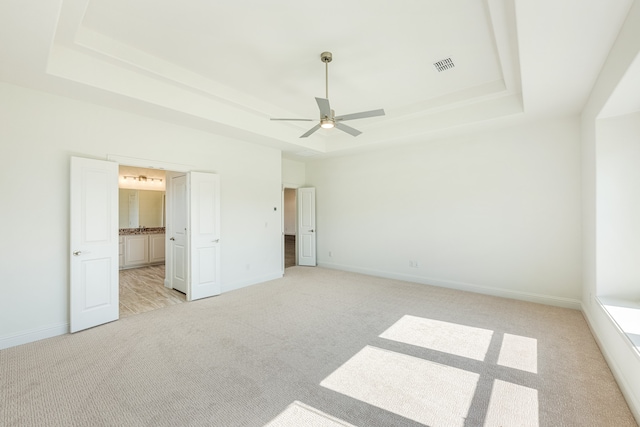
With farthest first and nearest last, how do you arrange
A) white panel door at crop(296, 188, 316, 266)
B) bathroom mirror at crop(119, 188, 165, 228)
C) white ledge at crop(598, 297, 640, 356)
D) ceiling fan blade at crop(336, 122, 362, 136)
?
bathroom mirror at crop(119, 188, 165, 228) < white panel door at crop(296, 188, 316, 266) < ceiling fan blade at crop(336, 122, 362, 136) < white ledge at crop(598, 297, 640, 356)

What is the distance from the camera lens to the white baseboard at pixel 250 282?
16.8ft

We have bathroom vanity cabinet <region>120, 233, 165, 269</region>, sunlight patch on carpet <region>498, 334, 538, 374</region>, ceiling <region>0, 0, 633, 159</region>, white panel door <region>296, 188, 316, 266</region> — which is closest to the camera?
ceiling <region>0, 0, 633, 159</region>

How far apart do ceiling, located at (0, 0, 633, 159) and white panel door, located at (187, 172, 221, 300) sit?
965mm

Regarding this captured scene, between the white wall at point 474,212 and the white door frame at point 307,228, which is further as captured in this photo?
the white door frame at point 307,228

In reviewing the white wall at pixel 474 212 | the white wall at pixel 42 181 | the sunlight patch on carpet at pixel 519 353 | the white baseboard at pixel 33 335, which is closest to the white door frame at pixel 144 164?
the white wall at pixel 42 181

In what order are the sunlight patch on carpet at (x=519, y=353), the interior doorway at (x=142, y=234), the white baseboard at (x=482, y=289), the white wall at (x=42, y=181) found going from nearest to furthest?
the sunlight patch on carpet at (x=519, y=353)
the white wall at (x=42, y=181)
the white baseboard at (x=482, y=289)
the interior doorway at (x=142, y=234)

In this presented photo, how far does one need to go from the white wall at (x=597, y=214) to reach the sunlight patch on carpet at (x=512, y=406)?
63 centimetres

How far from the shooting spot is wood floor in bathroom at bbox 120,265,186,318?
425 cm

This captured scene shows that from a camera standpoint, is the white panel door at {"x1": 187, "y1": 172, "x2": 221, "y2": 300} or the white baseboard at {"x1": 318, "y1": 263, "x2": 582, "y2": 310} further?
the white panel door at {"x1": 187, "y1": 172, "x2": 221, "y2": 300}

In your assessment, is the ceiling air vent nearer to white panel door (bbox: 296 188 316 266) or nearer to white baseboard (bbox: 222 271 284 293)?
white panel door (bbox: 296 188 316 266)

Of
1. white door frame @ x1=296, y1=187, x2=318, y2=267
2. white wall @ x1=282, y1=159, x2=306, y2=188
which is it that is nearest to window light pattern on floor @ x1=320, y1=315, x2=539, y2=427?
white door frame @ x1=296, y1=187, x2=318, y2=267

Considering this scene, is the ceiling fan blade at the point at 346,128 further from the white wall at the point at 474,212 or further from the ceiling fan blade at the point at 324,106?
the white wall at the point at 474,212

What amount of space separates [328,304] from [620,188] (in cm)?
380

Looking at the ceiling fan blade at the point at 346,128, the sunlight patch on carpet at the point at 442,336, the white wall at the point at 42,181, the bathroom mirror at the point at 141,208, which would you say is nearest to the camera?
the sunlight patch on carpet at the point at 442,336
